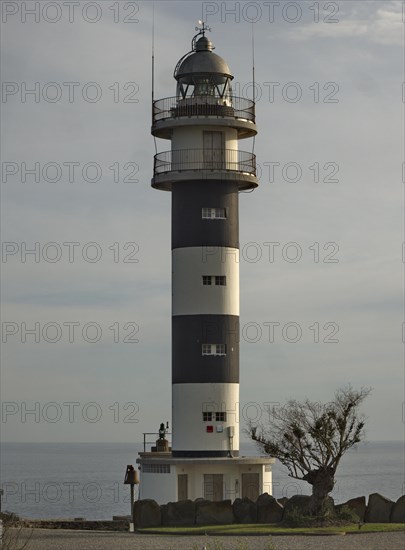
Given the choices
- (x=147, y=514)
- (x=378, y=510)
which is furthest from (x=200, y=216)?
(x=378, y=510)

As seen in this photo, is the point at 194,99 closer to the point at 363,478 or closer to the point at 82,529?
the point at 82,529

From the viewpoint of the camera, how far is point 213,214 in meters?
47.6

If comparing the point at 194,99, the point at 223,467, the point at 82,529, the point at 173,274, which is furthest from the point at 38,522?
the point at 194,99

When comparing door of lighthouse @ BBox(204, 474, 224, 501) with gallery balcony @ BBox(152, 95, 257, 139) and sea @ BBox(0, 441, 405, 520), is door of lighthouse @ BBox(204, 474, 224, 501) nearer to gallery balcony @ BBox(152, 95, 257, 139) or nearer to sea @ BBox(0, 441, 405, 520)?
gallery balcony @ BBox(152, 95, 257, 139)

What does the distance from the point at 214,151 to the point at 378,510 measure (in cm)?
1572

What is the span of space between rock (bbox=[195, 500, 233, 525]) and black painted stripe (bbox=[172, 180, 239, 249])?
34.6ft

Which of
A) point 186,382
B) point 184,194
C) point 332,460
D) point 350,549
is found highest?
point 184,194

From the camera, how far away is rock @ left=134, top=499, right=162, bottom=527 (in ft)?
135

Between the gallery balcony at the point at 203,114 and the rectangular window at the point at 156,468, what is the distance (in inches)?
517

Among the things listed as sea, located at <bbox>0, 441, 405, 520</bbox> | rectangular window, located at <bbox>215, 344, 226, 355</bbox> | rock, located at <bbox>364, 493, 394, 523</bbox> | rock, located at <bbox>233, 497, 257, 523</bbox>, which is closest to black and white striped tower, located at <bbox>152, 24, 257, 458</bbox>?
rectangular window, located at <bbox>215, 344, 226, 355</bbox>

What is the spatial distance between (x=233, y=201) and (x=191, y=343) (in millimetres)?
5893

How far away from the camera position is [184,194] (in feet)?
157

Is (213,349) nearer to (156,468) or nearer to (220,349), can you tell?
(220,349)

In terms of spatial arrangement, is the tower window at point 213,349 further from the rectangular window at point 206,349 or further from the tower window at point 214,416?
the tower window at point 214,416
